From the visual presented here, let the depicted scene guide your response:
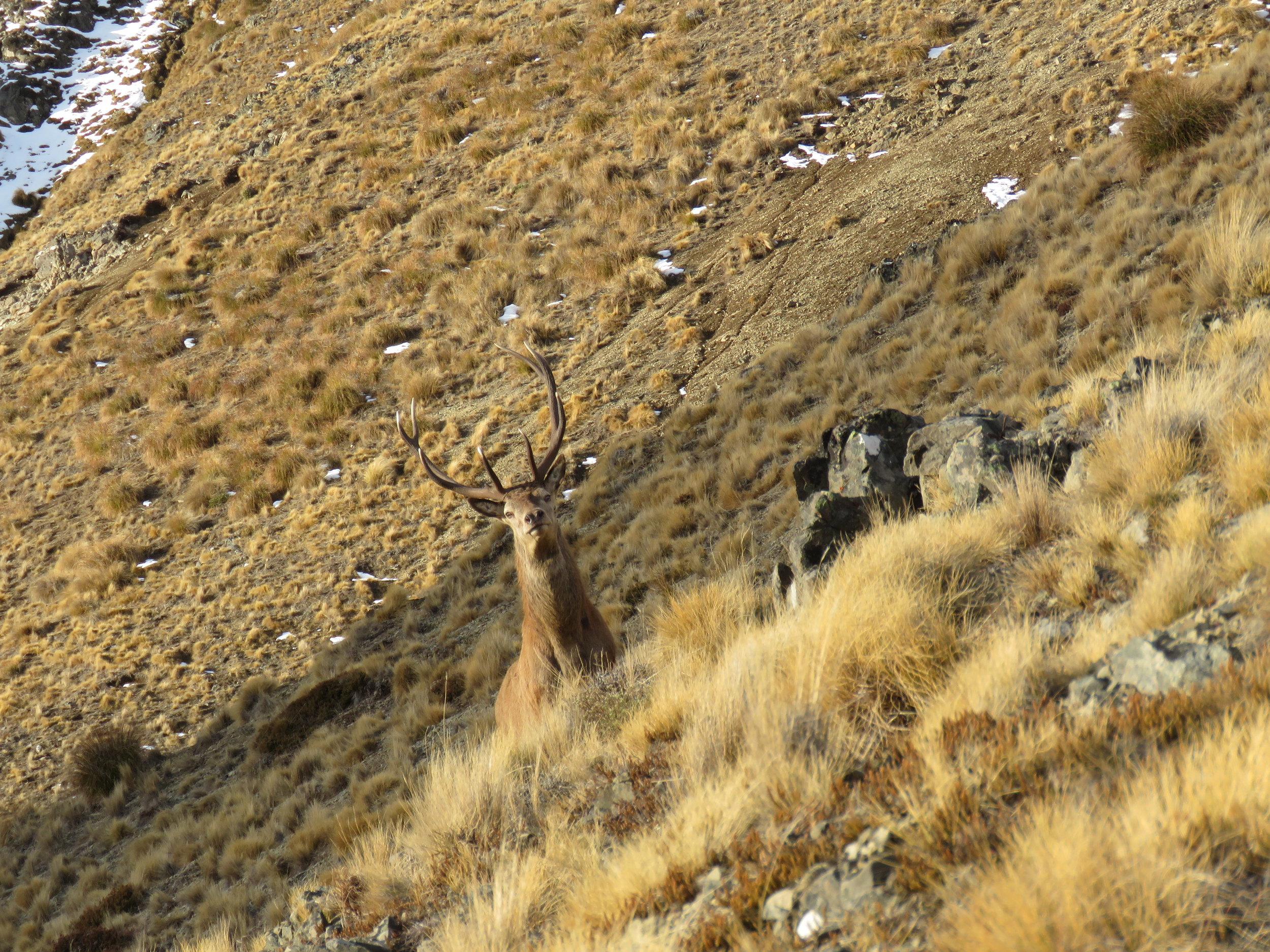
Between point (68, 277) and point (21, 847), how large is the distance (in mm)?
22857

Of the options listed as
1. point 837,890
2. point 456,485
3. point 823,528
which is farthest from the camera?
point 456,485

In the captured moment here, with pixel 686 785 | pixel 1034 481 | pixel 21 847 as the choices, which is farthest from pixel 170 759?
pixel 1034 481

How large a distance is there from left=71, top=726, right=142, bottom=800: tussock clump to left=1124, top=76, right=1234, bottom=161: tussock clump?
16.8 metres

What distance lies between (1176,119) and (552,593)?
40.2 ft

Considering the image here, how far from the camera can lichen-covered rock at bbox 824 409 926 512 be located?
692 centimetres

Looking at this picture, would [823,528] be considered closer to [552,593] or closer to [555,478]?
[552,593]

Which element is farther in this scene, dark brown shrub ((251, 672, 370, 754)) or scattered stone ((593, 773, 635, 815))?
dark brown shrub ((251, 672, 370, 754))

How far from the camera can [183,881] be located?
9070 millimetres

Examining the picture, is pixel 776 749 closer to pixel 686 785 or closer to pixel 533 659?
pixel 686 785

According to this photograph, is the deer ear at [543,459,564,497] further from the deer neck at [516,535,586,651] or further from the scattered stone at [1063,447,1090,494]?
the scattered stone at [1063,447,1090,494]

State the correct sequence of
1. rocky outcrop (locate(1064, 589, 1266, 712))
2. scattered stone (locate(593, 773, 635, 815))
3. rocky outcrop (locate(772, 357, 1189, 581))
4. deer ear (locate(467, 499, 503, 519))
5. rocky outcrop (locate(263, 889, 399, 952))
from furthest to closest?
deer ear (locate(467, 499, 503, 519)), rocky outcrop (locate(772, 357, 1189, 581)), scattered stone (locate(593, 773, 635, 815)), rocky outcrop (locate(263, 889, 399, 952)), rocky outcrop (locate(1064, 589, 1266, 712))

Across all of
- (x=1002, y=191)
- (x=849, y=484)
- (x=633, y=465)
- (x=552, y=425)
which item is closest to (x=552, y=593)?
(x=552, y=425)

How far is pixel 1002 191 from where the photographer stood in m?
15.5

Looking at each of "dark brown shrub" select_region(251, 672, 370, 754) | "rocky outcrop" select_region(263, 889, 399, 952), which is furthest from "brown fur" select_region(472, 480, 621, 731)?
"dark brown shrub" select_region(251, 672, 370, 754)
